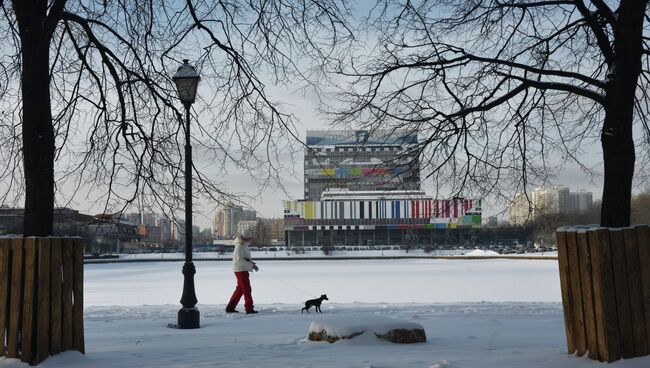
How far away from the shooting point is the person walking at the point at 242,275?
1207cm

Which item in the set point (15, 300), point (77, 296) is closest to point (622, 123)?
point (77, 296)

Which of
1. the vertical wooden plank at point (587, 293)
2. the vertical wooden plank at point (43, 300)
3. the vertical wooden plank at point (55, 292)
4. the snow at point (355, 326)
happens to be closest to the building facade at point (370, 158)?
the snow at point (355, 326)

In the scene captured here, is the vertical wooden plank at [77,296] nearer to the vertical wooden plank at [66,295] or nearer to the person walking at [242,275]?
the vertical wooden plank at [66,295]

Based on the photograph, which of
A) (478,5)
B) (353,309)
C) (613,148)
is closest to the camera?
(613,148)

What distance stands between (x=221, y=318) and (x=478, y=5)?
6646 mm

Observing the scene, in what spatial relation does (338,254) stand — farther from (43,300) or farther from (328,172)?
(43,300)

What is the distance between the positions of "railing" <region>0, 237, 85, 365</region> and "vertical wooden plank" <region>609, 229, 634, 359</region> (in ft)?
16.4

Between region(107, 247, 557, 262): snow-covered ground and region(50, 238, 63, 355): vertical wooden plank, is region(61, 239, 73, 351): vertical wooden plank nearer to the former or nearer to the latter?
region(50, 238, 63, 355): vertical wooden plank

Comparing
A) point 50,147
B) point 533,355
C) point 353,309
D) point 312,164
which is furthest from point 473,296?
point 50,147

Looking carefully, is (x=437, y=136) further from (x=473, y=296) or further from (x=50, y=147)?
(x=473, y=296)

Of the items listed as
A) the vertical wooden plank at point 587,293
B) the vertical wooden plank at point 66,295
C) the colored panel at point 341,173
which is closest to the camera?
the vertical wooden plank at point 587,293

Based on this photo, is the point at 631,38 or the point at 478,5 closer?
the point at 631,38

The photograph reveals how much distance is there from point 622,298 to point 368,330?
289 centimetres

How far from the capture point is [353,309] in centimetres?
1295
